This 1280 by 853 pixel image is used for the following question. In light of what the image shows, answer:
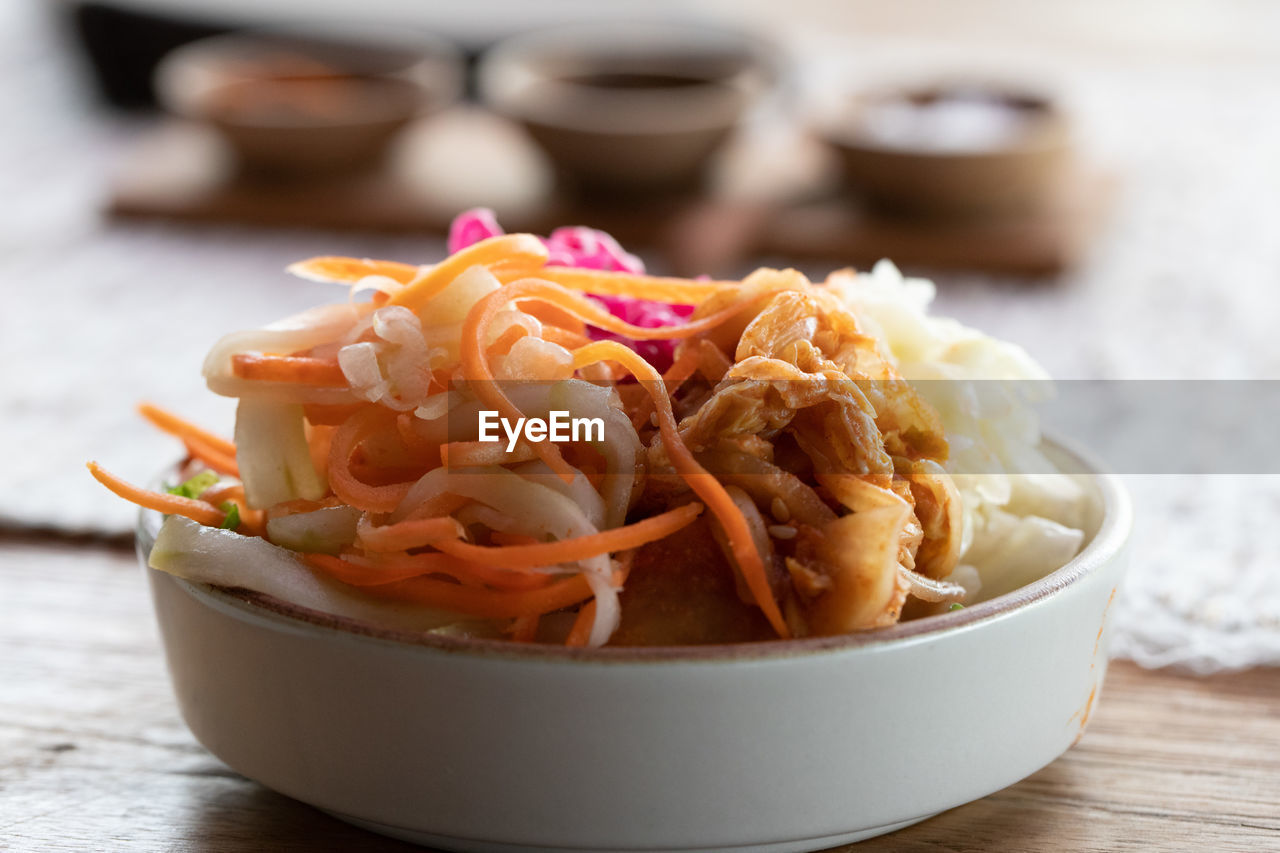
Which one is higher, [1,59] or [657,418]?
[657,418]

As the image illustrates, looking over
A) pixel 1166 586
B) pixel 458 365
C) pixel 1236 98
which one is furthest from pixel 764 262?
pixel 1236 98

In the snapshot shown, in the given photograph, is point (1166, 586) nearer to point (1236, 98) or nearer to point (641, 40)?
point (641, 40)

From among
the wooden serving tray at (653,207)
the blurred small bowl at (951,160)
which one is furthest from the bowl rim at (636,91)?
Answer: the blurred small bowl at (951,160)

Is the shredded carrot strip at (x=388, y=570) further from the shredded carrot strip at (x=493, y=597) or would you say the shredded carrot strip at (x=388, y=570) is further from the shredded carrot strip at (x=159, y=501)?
the shredded carrot strip at (x=159, y=501)

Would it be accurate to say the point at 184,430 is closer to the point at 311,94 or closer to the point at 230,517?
the point at 230,517

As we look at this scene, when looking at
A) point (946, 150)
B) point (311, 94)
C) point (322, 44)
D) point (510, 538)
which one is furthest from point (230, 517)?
point (322, 44)
